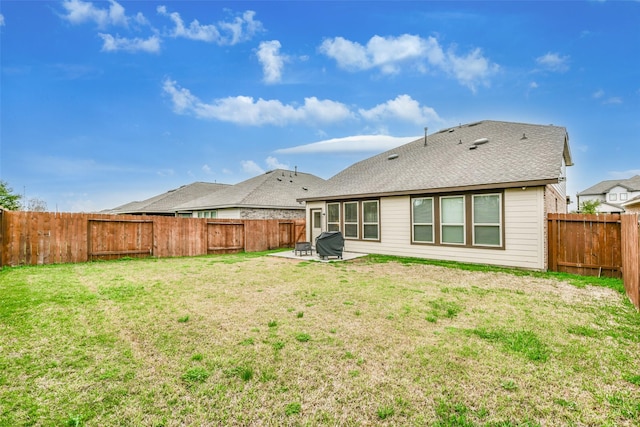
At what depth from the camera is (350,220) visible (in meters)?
13.1

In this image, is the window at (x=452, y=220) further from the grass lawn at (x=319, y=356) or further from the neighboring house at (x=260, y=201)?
the neighboring house at (x=260, y=201)

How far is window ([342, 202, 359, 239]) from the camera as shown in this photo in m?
12.8

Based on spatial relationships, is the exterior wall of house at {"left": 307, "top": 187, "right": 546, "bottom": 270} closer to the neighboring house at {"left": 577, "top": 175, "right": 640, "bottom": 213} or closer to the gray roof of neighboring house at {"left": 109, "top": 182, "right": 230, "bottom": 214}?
the gray roof of neighboring house at {"left": 109, "top": 182, "right": 230, "bottom": 214}

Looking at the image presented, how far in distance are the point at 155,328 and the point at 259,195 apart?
14.7 m

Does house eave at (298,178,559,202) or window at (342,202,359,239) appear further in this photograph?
window at (342,202,359,239)

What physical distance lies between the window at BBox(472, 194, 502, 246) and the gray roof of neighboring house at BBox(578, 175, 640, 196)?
169 ft

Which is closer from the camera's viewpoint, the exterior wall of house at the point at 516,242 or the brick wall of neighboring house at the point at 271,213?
the exterior wall of house at the point at 516,242

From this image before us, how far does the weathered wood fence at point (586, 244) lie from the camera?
736 centimetres

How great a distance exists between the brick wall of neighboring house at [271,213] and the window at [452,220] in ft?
35.9

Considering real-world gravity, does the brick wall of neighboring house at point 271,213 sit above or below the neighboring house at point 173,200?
below

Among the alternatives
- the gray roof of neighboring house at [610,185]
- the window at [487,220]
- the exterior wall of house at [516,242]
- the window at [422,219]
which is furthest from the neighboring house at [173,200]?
the gray roof of neighboring house at [610,185]

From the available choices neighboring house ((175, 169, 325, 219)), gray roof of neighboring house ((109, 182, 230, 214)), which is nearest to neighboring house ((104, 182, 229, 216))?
gray roof of neighboring house ((109, 182, 230, 214))

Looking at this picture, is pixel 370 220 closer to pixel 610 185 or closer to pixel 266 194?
pixel 266 194

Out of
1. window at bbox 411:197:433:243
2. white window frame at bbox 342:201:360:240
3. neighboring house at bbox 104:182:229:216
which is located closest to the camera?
window at bbox 411:197:433:243
